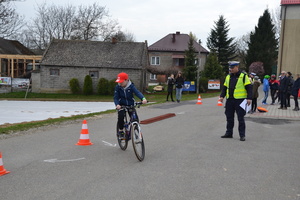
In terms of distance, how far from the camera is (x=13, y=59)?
46.0 metres

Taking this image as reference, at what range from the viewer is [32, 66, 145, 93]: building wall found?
4022 cm

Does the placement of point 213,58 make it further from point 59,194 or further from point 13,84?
point 59,194

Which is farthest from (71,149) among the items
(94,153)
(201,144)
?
(201,144)

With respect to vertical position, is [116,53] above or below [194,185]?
above

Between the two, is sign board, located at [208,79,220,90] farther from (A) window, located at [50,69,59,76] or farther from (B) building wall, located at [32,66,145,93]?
(A) window, located at [50,69,59,76]

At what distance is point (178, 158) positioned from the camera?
631 cm

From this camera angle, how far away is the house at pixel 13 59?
1644 inches

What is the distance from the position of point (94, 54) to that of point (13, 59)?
44.2 ft

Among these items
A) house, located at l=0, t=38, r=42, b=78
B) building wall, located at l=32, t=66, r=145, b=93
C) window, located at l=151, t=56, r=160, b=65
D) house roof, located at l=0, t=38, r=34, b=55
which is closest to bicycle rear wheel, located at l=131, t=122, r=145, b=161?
building wall, located at l=32, t=66, r=145, b=93

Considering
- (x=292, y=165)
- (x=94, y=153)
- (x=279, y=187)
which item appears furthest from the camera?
(x=94, y=153)

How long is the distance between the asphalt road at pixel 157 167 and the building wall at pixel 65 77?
31.1 metres

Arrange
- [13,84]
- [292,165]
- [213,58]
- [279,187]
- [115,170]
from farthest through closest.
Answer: [213,58]
[13,84]
[292,165]
[115,170]
[279,187]

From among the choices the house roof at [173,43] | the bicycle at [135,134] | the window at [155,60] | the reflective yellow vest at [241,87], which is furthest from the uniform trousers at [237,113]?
the window at [155,60]

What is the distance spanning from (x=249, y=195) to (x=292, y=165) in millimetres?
2062
